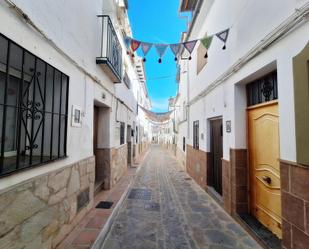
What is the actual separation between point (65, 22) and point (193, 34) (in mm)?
6207

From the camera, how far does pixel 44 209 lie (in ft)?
7.66

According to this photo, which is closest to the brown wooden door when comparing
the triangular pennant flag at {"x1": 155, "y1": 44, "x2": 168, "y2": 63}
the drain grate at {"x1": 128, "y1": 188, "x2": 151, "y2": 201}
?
the drain grate at {"x1": 128, "y1": 188, "x2": 151, "y2": 201}

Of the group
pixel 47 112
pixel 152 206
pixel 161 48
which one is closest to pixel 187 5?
pixel 161 48

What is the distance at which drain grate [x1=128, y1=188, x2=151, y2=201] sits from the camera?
17.3 feet

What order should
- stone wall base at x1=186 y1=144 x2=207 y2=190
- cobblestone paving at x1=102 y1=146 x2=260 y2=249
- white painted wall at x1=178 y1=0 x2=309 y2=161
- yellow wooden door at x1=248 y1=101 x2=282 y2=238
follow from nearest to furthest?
white painted wall at x1=178 y1=0 x2=309 y2=161
yellow wooden door at x1=248 y1=101 x2=282 y2=238
cobblestone paving at x1=102 y1=146 x2=260 y2=249
stone wall base at x1=186 y1=144 x2=207 y2=190

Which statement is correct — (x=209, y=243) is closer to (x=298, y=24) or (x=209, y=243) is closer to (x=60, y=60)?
(x=298, y=24)

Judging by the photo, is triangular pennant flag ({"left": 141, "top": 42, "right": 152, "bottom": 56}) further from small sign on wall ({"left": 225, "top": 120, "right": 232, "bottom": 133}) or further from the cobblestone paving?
the cobblestone paving

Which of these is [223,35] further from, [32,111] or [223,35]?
[32,111]

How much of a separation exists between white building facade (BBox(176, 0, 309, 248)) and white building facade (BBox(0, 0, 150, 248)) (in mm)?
2971

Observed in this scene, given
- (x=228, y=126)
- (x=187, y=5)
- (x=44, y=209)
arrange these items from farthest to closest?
(x=187, y=5), (x=228, y=126), (x=44, y=209)

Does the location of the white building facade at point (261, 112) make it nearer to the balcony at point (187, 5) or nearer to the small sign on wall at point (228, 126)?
the small sign on wall at point (228, 126)

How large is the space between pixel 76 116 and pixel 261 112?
10.8ft

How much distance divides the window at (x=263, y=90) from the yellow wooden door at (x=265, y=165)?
0.41 feet

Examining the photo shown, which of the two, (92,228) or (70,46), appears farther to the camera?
(92,228)
